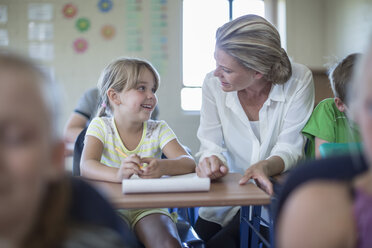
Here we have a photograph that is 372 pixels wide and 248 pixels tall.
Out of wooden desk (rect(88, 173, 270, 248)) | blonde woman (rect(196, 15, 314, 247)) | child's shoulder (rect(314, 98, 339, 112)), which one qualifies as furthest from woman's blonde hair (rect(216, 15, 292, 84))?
wooden desk (rect(88, 173, 270, 248))

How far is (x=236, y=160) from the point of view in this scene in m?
1.96

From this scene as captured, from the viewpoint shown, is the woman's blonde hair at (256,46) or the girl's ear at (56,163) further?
the woman's blonde hair at (256,46)

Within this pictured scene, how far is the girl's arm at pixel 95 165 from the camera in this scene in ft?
4.84

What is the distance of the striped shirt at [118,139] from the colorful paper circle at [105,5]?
3049 millimetres

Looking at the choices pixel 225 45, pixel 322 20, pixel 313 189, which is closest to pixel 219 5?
pixel 322 20

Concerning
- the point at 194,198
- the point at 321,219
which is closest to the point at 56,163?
the point at 321,219

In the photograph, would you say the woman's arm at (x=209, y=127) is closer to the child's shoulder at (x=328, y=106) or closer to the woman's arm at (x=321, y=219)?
the child's shoulder at (x=328, y=106)

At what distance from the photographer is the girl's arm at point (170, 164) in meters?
1.46

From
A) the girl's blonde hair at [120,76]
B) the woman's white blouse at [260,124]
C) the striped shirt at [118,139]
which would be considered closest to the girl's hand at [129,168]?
the striped shirt at [118,139]

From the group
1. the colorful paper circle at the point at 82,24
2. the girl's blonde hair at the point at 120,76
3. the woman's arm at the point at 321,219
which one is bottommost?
the woman's arm at the point at 321,219

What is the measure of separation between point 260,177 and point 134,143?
2.34 ft

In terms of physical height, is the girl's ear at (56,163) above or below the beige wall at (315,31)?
below

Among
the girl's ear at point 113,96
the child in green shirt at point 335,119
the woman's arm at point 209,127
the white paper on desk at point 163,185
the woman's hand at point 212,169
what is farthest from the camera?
the girl's ear at point 113,96

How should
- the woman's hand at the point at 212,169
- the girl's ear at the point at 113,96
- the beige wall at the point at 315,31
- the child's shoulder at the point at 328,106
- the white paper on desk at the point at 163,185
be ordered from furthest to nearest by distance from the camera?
the beige wall at the point at 315,31 < the girl's ear at the point at 113,96 < the child's shoulder at the point at 328,106 < the woman's hand at the point at 212,169 < the white paper on desk at the point at 163,185
